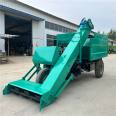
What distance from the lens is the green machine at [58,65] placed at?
3.90 metres

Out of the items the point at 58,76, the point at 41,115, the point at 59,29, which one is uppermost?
the point at 59,29

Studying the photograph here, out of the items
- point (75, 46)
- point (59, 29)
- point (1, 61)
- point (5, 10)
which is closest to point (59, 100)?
point (75, 46)

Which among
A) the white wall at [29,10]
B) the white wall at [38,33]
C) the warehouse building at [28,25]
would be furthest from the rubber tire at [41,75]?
the white wall at [38,33]

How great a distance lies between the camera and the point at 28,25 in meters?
24.4

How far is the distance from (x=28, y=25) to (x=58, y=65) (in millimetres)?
20877

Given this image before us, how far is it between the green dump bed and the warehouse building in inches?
454

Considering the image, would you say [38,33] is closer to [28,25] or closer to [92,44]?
[28,25]

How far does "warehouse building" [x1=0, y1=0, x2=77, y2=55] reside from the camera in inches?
682

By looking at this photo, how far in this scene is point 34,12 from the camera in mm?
21078

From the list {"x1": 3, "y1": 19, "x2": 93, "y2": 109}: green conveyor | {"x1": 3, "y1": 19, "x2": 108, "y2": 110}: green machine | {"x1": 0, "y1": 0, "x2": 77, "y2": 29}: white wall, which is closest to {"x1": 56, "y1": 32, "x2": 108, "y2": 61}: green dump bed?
{"x1": 3, "y1": 19, "x2": 108, "y2": 110}: green machine

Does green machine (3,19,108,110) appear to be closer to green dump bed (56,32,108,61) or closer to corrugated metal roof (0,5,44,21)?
green dump bed (56,32,108,61)

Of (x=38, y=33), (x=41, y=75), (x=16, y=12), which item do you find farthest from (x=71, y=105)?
(x=38, y=33)

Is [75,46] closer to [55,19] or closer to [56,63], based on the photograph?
[56,63]

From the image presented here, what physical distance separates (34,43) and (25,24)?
14.1ft
